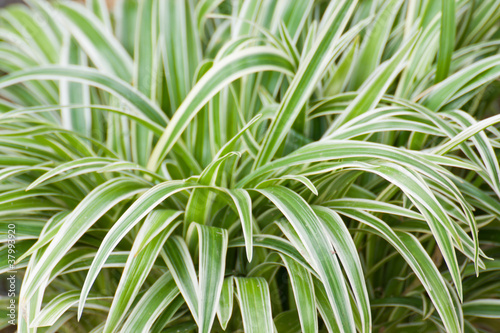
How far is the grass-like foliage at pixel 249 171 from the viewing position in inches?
23.9

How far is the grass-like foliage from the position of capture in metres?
0.61

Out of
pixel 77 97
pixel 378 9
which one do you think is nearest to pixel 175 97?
pixel 77 97

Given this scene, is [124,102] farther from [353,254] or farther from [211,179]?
[353,254]

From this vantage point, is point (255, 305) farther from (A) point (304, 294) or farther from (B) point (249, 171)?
(B) point (249, 171)

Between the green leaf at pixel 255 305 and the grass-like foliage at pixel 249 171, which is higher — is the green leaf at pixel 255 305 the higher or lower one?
the lower one

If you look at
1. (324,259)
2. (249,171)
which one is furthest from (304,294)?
(249,171)

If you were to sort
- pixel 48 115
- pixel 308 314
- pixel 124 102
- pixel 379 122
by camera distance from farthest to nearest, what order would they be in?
pixel 48 115 → pixel 124 102 → pixel 379 122 → pixel 308 314

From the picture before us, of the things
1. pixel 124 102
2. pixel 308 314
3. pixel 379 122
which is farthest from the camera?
pixel 124 102

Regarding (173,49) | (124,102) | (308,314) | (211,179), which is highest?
(173,49)

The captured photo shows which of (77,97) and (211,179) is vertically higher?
(77,97)

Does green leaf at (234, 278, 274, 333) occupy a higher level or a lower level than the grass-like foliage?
lower

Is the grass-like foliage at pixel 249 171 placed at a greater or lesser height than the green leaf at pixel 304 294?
greater

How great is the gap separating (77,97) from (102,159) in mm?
281

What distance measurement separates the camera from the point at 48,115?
3.10ft
